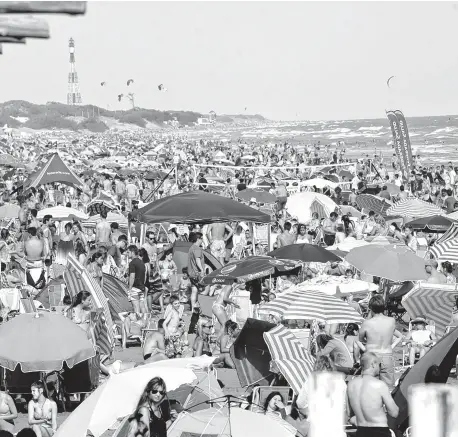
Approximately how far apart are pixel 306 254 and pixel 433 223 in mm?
3849

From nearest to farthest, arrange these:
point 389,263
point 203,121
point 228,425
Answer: point 228,425 < point 389,263 < point 203,121

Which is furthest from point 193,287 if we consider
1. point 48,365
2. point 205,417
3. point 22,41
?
point 22,41

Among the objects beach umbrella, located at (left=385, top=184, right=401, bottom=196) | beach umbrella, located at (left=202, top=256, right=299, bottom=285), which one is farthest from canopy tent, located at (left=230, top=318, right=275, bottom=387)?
beach umbrella, located at (left=385, top=184, right=401, bottom=196)

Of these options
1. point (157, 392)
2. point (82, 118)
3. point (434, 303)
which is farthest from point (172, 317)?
point (82, 118)

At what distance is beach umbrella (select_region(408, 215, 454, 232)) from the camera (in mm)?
15055

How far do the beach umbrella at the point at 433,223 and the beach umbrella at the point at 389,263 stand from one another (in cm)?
353

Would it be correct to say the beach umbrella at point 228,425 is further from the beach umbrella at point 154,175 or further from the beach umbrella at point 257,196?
the beach umbrella at point 154,175

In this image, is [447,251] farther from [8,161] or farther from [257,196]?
[8,161]

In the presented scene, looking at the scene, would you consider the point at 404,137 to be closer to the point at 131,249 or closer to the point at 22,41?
the point at 131,249

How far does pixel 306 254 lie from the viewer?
39.0 ft

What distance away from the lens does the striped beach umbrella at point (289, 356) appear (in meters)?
7.79

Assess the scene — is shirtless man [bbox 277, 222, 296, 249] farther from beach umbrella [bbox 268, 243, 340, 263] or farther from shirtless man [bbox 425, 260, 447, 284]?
shirtless man [bbox 425, 260, 447, 284]

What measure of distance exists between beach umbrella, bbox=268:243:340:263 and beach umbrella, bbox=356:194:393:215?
7.91m

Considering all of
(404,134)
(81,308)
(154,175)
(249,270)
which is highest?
(404,134)
